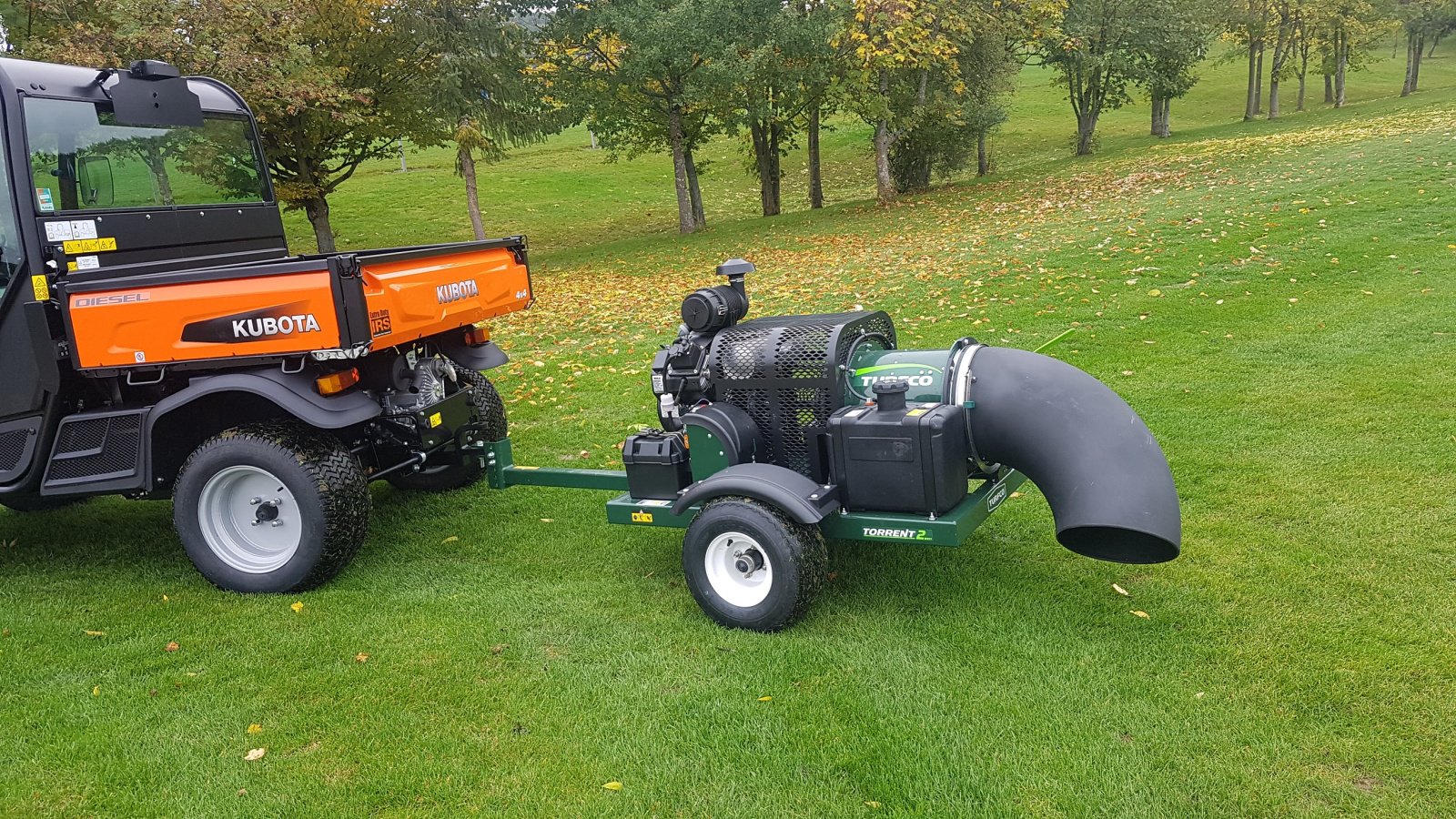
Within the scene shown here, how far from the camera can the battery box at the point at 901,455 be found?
158 inches

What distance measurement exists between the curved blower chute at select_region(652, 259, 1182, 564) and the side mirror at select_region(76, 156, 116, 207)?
308 centimetres

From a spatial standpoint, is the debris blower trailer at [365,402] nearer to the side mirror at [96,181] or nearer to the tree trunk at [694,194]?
the side mirror at [96,181]

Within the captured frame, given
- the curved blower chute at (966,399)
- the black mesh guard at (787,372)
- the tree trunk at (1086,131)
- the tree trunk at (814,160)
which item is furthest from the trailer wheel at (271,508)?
the tree trunk at (1086,131)

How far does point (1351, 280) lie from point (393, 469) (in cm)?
954

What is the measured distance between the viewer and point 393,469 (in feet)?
17.5

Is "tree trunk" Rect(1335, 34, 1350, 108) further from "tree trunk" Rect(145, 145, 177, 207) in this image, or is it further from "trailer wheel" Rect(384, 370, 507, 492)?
"tree trunk" Rect(145, 145, 177, 207)

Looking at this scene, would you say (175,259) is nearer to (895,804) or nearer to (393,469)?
(393,469)

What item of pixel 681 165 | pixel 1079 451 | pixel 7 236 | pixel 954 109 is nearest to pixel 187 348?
pixel 7 236

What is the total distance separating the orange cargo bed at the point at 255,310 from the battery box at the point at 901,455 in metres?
2.17

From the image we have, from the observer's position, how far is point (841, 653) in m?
4.06

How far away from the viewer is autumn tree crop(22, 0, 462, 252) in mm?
13891

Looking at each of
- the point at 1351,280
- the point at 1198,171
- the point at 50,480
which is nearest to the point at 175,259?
the point at 50,480

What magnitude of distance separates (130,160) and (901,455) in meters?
4.46

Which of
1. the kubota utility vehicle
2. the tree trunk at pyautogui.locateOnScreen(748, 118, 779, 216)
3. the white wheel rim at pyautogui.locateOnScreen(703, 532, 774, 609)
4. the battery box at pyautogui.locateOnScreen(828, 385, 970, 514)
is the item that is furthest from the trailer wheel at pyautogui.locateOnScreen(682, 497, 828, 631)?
the tree trunk at pyautogui.locateOnScreen(748, 118, 779, 216)
